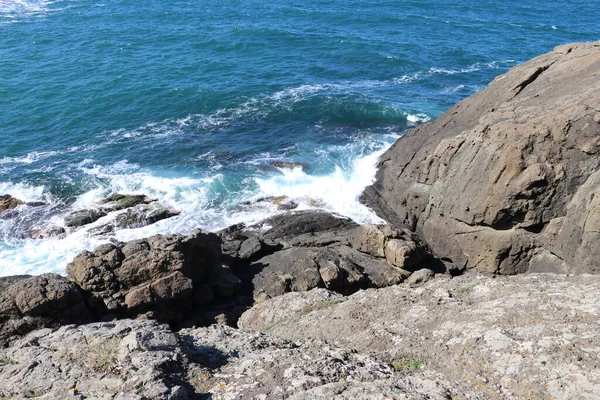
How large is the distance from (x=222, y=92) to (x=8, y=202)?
23209mm

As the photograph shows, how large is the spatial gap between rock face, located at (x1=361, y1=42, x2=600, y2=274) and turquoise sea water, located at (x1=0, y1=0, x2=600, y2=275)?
5.06 metres

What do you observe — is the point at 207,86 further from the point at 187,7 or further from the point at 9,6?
the point at 9,6

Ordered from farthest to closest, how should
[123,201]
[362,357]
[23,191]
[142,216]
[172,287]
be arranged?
[23,191] → [123,201] → [142,216] → [172,287] → [362,357]

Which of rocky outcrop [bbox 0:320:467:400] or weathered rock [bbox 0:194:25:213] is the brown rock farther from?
weathered rock [bbox 0:194:25:213]

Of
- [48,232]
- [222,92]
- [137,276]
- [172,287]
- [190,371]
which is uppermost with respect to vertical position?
[190,371]

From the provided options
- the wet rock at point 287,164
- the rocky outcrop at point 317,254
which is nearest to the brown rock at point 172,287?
the rocky outcrop at point 317,254

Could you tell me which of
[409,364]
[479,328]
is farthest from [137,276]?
[479,328]

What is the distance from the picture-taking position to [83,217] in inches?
1316

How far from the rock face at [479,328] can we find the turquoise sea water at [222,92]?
517 inches

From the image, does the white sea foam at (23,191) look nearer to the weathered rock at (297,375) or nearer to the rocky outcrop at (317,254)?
the rocky outcrop at (317,254)

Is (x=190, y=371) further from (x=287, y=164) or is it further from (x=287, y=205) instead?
(x=287, y=164)

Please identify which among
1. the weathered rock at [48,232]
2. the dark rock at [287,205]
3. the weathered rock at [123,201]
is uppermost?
the dark rock at [287,205]

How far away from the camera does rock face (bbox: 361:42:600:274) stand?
2380 centimetres

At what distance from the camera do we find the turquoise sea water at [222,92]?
36.3m
